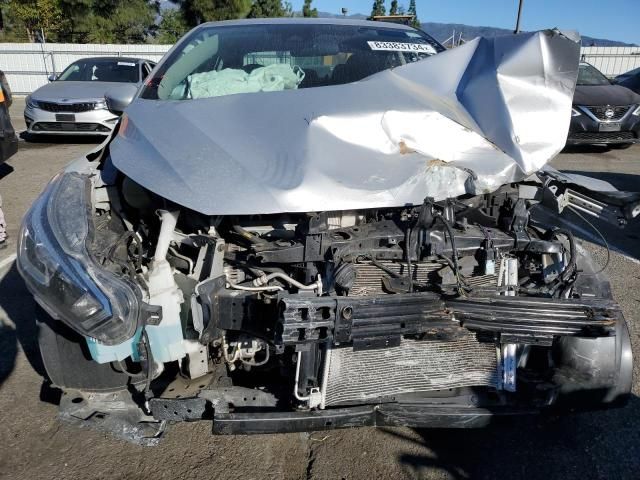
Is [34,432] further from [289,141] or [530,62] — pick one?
[530,62]

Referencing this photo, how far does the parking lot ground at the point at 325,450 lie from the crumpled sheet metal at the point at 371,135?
1.14 m

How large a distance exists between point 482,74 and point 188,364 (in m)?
2.03

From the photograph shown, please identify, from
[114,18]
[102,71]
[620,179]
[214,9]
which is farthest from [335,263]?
[114,18]

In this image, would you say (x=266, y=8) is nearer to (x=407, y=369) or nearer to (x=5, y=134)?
(x=5, y=134)

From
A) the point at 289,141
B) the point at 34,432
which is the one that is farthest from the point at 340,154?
the point at 34,432

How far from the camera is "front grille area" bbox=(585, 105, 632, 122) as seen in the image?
29.2 feet

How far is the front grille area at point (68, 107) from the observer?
8.75 m

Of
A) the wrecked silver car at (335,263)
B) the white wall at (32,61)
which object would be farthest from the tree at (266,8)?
the wrecked silver car at (335,263)

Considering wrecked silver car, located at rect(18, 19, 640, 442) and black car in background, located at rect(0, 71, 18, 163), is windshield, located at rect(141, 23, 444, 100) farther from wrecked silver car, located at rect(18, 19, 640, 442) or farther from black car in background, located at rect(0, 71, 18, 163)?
black car in background, located at rect(0, 71, 18, 163)

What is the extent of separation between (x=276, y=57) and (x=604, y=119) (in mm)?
7887

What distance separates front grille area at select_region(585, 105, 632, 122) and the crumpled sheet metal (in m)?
7.38

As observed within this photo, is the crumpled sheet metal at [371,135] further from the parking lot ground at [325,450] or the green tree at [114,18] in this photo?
the green tree at [114,18]

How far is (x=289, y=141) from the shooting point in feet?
7.13

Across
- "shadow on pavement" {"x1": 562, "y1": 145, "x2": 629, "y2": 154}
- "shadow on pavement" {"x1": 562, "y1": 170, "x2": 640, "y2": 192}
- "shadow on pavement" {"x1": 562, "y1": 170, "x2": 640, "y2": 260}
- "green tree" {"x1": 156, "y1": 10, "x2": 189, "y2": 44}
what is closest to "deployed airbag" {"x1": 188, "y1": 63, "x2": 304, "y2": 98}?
"shadow on pavement" {"x1": 562, "y1": 170, "x2": 640, "y2": 260}
